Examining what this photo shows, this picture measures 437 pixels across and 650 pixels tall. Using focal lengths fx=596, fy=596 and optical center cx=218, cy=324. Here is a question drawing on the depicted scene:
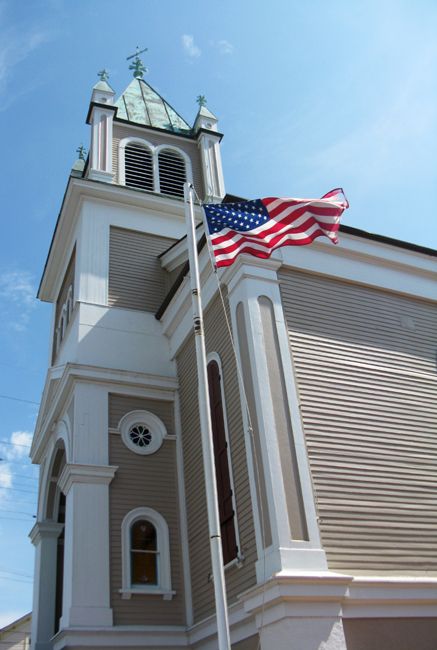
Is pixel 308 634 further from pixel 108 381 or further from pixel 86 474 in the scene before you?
pixel 108 381

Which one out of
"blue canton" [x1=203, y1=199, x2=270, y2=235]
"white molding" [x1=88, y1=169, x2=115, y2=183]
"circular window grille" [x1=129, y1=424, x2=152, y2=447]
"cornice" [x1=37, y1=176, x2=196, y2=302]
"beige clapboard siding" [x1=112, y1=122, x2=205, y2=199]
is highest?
"beige clapboard siding" [x1=112, y1=122, x2=205, y2=199]

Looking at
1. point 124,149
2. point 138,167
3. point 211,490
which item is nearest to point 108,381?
point 211,490

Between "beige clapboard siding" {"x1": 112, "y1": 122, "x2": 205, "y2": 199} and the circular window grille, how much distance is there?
10.1 m

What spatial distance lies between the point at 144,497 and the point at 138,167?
1193cm

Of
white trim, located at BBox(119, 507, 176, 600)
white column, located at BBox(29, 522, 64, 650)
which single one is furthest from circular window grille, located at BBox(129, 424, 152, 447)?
white column, located at BBox(29, 522, 64, 650)

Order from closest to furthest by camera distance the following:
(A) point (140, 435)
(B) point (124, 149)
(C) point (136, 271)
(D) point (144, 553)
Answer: (D) point (144, 553)
(A) point (140, 435)
(C) point (136, 271)
(B) point (124, 149)

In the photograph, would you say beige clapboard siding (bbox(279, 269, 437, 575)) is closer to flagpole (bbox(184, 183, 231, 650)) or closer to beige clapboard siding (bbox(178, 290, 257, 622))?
beige clapboard siding (bbox(178, 290, 257, 622))

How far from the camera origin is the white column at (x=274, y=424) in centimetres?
820

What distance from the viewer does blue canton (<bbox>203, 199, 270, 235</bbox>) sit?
29.4 feet

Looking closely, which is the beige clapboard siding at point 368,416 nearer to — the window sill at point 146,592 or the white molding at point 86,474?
the window sill at point 146,592

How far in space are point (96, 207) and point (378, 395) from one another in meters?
10.3

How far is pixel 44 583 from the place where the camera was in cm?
1417

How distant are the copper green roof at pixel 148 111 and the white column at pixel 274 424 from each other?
12.9 meters

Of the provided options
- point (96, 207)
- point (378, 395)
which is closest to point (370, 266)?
point (378, 395)
